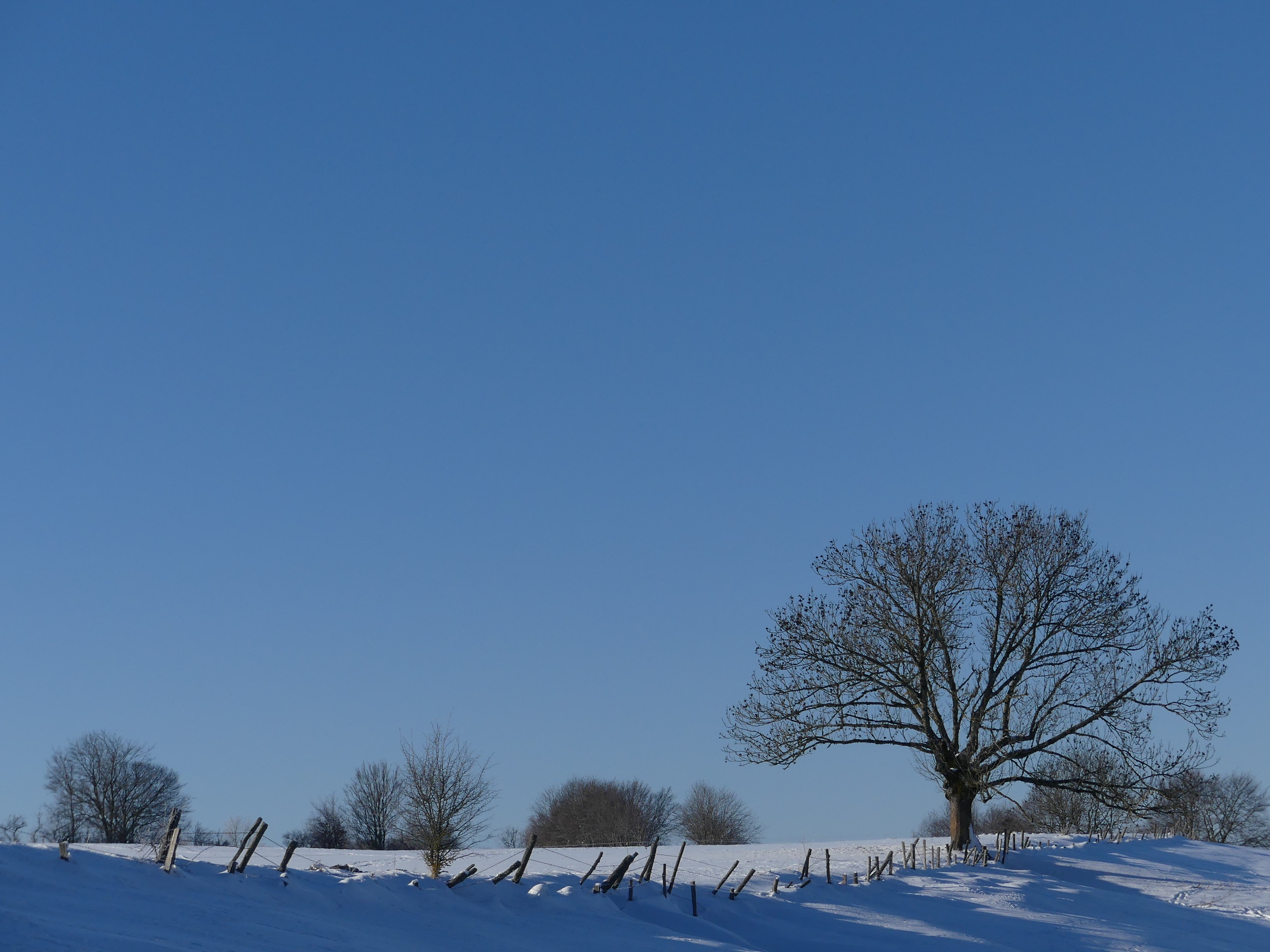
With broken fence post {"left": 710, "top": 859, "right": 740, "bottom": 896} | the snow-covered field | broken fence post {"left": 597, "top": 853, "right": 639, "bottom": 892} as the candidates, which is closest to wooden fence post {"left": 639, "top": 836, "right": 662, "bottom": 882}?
the snow-covered field

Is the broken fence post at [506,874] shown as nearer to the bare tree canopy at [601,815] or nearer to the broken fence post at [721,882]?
the broken fence post at [721,882]

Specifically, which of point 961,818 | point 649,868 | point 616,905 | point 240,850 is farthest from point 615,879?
point 961,818

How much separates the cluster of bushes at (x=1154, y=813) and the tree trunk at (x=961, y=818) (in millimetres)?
1492

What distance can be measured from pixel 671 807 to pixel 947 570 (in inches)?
2412

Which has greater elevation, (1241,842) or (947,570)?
(947,570)

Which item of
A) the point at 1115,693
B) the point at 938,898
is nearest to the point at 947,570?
the point at 1115,693

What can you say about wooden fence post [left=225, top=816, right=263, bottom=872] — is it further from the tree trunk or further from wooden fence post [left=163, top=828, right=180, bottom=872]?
the tree trunk

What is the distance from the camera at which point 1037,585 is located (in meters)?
29.8

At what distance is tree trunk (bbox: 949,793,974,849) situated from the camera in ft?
99.8

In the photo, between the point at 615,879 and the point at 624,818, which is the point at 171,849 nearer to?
the point at 615,879

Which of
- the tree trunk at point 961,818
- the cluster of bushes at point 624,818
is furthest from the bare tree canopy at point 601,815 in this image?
the tree trunk at point 961,818

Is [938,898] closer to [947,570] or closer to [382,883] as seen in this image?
[947,570]

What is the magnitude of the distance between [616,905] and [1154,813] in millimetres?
17541

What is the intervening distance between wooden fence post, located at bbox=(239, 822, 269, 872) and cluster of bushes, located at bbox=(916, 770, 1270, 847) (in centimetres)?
2178
